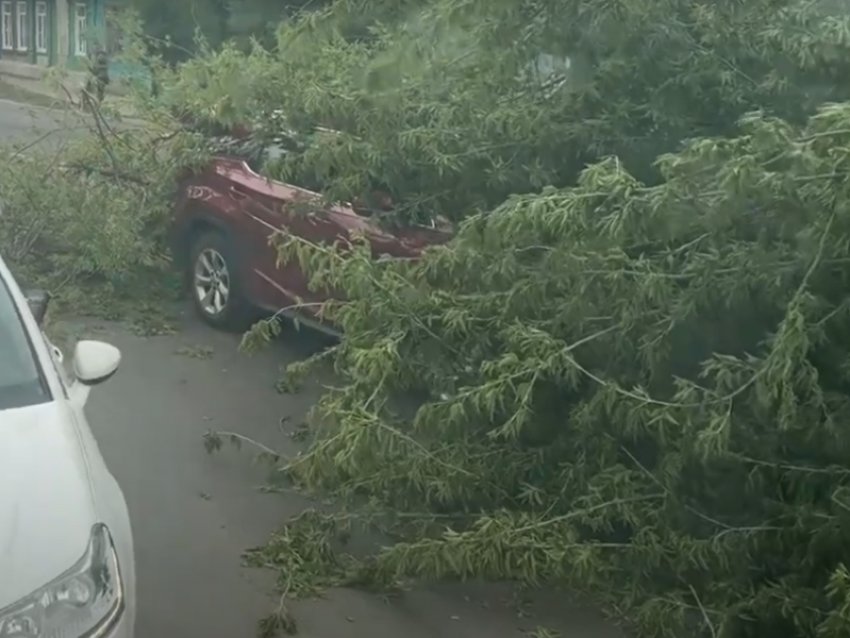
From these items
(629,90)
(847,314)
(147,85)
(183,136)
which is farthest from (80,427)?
(147,85)

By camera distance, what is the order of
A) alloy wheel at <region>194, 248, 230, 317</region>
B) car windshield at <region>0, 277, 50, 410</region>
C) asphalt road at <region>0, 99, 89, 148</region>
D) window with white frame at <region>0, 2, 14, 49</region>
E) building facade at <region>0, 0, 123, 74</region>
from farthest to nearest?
window with white frame at <region>0, 2, 14, 49</region>, building facade at <region>0, 0, 123, 74</region>, asphalt road at <region>0, 99, 89, 148</region>, alloy wheel at <region>194, 248, 230, 317</region>, car windshield at <region>0, 277, 50, 410</region>

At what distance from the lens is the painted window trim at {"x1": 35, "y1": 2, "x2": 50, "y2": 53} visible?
32.7m

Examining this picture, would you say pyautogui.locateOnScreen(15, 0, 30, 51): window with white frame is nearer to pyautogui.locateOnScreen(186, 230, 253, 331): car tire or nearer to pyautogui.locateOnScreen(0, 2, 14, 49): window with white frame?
pyautogui.locateOnScreen(0, 2, 14, 49): window with white frame

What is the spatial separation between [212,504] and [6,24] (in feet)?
103

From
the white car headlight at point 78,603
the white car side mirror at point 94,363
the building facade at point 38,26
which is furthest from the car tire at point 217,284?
the building facade at point 38,26

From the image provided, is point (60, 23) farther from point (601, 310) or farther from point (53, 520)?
point (53, 520)

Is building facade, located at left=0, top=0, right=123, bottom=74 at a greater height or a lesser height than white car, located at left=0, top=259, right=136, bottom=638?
lesser

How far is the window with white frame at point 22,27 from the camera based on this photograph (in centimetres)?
3391

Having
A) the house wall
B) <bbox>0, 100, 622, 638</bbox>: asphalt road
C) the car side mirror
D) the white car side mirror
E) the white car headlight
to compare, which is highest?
the white car side mirror

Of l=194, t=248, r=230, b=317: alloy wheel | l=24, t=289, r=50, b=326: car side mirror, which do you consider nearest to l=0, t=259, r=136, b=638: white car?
l=24, t=289, r=50, b=326: car side mirror

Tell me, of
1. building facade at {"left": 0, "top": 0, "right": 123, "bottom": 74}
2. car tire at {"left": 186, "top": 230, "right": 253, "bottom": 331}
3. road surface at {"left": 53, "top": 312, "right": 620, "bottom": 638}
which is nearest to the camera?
road surface at {"left": 53, "top": 312, "right": 620, "bottom": 638}

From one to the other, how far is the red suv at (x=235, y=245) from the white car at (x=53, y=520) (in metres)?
4.19

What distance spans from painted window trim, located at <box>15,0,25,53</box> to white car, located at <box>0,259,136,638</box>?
31136 mm

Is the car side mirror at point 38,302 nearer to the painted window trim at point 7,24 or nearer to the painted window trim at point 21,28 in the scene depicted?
the painted window trim at point 21,28
